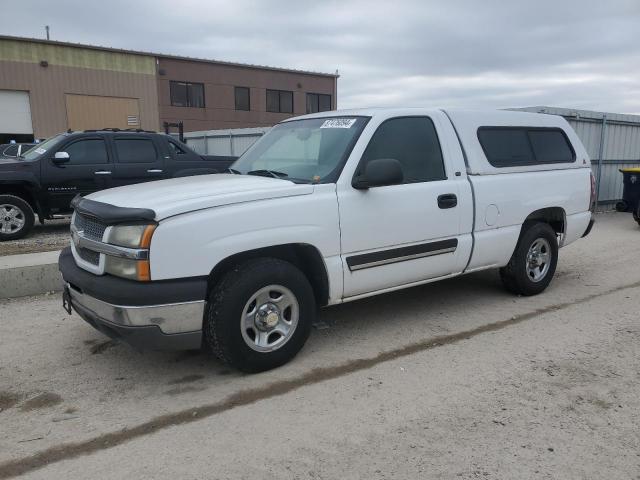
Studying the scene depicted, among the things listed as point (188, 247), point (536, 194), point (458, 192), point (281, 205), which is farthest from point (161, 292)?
point (536, 194)

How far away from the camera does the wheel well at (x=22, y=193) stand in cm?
855

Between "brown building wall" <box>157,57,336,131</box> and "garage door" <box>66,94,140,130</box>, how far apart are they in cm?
235

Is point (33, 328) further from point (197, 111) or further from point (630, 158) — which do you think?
point (197, 111)

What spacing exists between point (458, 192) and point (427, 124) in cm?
66

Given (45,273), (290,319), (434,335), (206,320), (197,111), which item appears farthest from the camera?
(197,111)

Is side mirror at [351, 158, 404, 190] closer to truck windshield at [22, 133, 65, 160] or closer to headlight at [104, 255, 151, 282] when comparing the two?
headlight at [104, 255, 151, 282]

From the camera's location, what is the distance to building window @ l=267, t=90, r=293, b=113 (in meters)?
39.2

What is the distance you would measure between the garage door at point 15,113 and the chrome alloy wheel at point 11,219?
23182 mm

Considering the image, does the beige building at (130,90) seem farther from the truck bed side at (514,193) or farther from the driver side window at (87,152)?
the truck bed side at (514,193)

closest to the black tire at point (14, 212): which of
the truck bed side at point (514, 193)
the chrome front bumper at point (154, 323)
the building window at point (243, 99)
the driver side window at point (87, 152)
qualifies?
the driver side window at point (87, 152)

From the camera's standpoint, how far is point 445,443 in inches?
115

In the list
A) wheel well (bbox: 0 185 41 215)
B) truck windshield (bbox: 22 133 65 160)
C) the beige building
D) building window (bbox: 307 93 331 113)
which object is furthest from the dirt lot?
building window (bbox: 307 93 331 113)

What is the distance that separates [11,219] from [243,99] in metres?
31.1

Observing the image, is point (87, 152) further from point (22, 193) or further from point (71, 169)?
point (22, 193)
